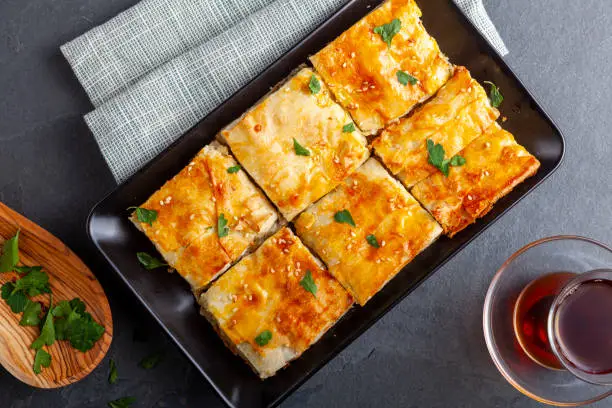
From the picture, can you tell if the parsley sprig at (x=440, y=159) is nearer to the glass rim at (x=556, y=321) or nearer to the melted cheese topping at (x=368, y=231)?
the melted cheese topping at (x=368, y=231)

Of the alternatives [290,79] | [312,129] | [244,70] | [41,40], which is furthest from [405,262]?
[41,40]

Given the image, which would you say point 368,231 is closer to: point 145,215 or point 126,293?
point 145,215

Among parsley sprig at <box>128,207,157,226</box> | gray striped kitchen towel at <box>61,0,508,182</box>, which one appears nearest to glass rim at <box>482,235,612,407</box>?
gray striped kitchen towel at <box>61,0,508,182</box>

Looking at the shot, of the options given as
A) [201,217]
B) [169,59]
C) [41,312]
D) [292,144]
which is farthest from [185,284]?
[169,59]

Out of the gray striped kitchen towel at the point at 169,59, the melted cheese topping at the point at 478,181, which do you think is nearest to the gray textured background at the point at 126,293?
the gray striped kitchen towel at the point at 169,59

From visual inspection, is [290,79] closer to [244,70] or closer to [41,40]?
[244,70]

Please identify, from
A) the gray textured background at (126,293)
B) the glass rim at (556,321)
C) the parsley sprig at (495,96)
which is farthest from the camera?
the gray textured background at (126,293)

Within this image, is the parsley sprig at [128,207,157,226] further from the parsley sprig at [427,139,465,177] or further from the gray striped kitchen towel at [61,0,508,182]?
A: the parsley sprig at [427,139,465,177]
